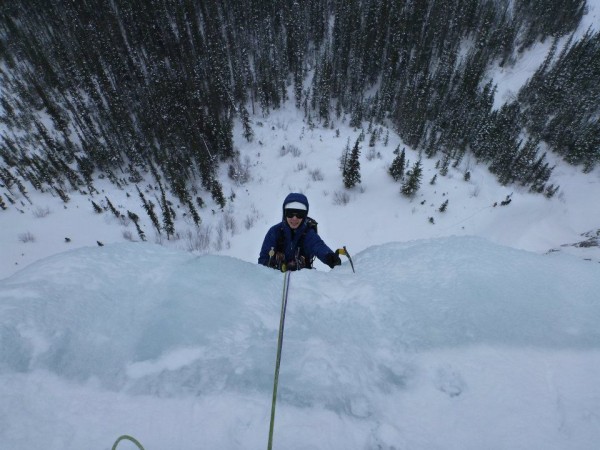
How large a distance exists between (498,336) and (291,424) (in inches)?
68.7

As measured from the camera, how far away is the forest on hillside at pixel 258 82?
15.1 m

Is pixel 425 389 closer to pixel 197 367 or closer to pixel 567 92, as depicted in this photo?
pixel 197 367

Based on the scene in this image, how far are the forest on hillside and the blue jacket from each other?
813 centimetres

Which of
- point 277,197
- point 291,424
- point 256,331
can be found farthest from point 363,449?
point 277,197

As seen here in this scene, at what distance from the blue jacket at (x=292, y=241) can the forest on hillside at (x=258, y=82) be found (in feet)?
26.7

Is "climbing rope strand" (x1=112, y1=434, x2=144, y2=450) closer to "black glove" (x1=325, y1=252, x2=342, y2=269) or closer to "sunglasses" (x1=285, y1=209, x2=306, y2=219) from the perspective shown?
"black glove" (x1=325, y1=252, x2=342, y2=269)

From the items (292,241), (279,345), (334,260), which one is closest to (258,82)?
(292,241)

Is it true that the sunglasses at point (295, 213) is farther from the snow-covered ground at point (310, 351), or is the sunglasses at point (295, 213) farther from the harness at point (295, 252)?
the snow-covered ground at point (310, 351)

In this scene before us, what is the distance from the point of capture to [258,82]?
2039 centimetres

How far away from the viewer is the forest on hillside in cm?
1512

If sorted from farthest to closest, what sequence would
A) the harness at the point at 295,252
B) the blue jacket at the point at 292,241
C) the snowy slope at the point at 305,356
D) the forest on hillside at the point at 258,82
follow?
1. the forest on hillside at the point at 258,82
2. the harness at the point at 295,252
3. the blue jacket at the point at 292,241
4. the snowy slope at the point at 305,356

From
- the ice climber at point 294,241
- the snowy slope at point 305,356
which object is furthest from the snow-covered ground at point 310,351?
the ice climber at point 294,241

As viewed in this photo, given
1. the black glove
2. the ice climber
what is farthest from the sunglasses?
the black glove

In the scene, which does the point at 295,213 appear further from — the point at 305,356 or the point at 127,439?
the point at 127,439
